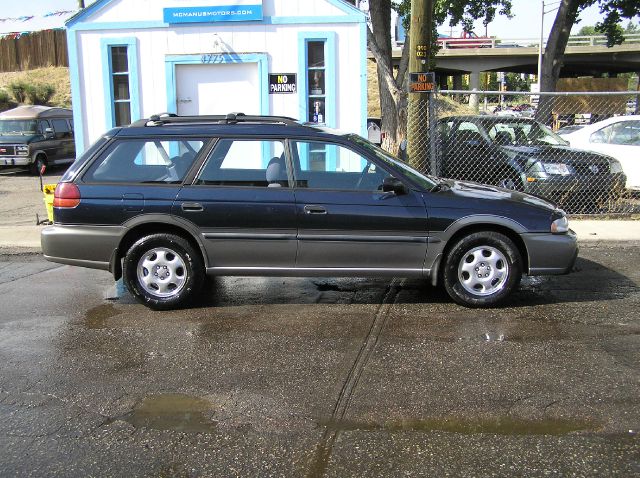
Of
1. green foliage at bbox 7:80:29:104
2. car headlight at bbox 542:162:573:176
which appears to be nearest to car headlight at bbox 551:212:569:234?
car headlight at bbox 542:162:573:176

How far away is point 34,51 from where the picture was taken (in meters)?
44.1

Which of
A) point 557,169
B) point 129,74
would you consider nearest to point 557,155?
point 557,169

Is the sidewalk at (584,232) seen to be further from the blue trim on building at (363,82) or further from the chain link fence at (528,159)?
the blue trim on building at (363,82)

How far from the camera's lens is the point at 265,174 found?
228 inches

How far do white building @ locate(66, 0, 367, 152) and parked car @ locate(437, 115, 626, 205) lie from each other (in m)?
1.64

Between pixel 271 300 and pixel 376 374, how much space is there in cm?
211

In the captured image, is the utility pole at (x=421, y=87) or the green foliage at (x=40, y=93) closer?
the utility pole at (x=421, y=87)

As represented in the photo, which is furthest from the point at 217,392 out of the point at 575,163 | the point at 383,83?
the point at 383,83

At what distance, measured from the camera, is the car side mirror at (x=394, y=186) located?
557 cm

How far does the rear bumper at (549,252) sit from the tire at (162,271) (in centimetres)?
299

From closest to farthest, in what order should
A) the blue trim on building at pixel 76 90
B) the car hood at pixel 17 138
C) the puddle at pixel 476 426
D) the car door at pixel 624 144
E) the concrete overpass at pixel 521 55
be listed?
1. the puddle at pixel 476 426
2. the blue trim on building at pixel 76 90
3. the car door at pixel 624 144
4. the car hood at pixel 17 138
5. the concrete overpass at pixel 521 55

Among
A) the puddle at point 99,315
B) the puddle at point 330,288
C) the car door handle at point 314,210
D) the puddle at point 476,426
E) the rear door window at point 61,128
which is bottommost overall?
the puddle at point 476,426

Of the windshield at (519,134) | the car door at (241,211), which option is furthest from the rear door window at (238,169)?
the windshield at (519,134)

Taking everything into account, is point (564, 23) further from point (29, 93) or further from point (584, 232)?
point (29, 93)
